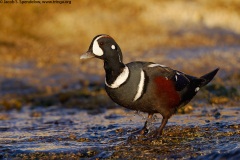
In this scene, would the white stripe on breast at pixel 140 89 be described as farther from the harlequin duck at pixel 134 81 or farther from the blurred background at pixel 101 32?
the blurred background at pixel 101 32

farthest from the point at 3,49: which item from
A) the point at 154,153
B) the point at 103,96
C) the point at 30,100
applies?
the point at 154,153

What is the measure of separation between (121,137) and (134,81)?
113cm

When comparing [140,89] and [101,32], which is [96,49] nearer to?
[140,89]

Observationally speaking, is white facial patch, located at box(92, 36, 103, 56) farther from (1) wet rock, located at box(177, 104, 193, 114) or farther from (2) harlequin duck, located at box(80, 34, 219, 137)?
(1) wet rock, located at box(177, 104, 193, 114)

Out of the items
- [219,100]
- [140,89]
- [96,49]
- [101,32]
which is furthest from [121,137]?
[101,32]

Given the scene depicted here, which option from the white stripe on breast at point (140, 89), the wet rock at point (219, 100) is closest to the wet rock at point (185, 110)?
the wet rock at point (219, 100)

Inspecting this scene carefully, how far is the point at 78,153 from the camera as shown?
759 cm

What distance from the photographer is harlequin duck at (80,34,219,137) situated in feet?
25.2

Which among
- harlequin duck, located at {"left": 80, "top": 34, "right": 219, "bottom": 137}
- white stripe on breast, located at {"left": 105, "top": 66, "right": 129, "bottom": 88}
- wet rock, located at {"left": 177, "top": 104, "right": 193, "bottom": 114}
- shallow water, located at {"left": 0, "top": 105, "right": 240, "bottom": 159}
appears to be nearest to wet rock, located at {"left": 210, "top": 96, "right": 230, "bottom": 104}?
shallow water, located at {"left": 0, "top": 105, "right": 240, "bottom": 159}

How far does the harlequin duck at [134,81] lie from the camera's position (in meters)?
7.69

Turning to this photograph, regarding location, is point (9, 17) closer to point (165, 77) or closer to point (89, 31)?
point (89, 31)

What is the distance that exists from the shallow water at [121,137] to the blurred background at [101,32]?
4.26m

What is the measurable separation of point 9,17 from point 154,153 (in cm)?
1411

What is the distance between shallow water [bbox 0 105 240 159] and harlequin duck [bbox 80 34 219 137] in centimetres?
52
